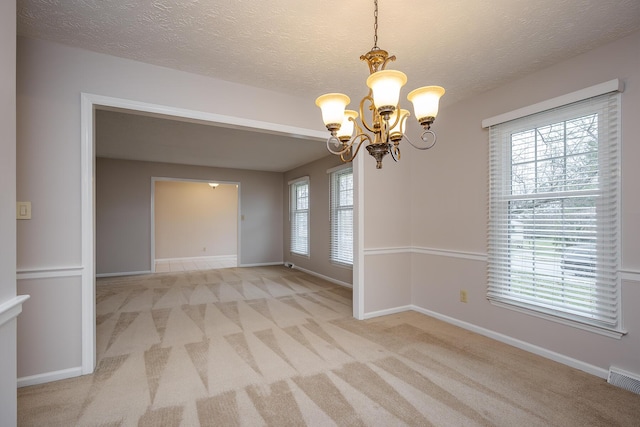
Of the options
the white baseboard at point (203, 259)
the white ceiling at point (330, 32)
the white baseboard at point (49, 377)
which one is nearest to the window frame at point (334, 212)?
the white ceiling at point (330, 32)

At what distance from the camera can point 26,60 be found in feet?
7.16

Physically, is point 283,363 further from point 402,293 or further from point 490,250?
point 490,250

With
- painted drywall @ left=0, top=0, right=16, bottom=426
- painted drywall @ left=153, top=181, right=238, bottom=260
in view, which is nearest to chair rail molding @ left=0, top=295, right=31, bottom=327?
painted drywall @ left=0, top=0, right=16, bottom=426

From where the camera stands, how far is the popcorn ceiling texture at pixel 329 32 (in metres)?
1.85

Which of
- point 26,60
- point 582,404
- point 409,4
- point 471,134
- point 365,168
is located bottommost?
point 582,404

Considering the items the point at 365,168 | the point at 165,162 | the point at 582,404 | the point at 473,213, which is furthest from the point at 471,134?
the point at 165,162

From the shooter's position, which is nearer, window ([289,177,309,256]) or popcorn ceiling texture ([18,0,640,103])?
popcorn ceiling texture ([18,0,640,103])

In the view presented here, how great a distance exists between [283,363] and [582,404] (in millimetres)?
2013

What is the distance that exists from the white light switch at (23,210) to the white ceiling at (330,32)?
1.20 m

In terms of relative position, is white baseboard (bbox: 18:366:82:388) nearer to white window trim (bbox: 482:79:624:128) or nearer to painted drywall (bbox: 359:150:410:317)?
painted drywall (bbox: 359:150:410:317)

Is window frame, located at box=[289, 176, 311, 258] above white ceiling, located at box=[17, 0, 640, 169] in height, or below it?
below

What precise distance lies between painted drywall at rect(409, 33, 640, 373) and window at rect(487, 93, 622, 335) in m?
0.08

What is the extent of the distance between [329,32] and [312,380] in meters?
2.44

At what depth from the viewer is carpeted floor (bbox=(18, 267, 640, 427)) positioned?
179 cm
